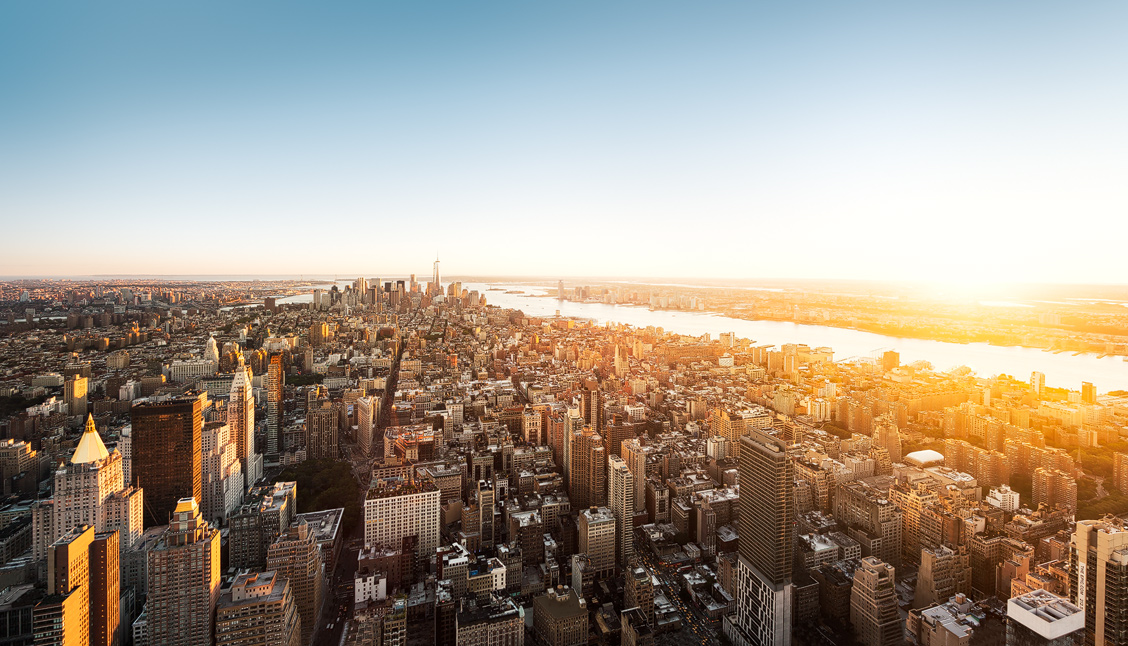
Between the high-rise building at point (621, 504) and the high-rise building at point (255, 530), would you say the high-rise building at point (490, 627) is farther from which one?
Answer: the high-rise building at point (255, 530)

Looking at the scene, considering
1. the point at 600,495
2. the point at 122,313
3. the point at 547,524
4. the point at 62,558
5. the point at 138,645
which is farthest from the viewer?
the point at 122,313

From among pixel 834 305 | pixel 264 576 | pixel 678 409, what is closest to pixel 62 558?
pixel 264 576

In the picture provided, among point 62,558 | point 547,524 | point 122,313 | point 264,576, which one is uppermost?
point 122,313

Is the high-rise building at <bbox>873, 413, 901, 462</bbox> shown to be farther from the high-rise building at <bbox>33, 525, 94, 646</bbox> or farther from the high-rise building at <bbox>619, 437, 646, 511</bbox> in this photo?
the high-rise building at <bbox>33, 525, 94, 646</bbox>

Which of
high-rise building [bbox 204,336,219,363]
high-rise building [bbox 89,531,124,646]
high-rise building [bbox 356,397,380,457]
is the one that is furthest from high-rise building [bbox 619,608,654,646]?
high-rise building [bbox 204,336,219,363]

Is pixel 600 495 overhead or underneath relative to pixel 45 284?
underneath

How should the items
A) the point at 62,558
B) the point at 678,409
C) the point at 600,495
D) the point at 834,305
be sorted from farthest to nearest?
1. the point at 834,305
2. the point at 678,409
3. the point at 600,495
4. the point at 62,558

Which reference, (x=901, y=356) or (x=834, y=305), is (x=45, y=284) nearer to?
(x=901, y=356)

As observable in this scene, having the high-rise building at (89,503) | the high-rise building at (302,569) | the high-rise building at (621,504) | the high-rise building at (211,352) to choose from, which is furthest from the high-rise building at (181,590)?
the high-rise building at (211,352)
